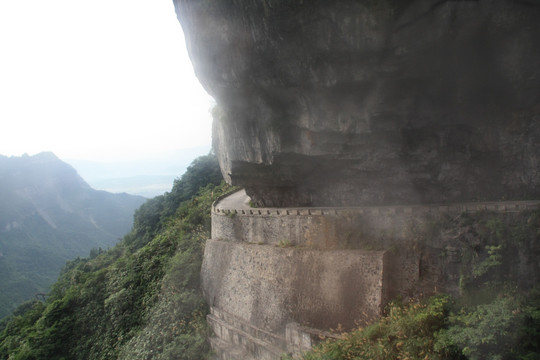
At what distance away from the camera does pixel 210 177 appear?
111ft

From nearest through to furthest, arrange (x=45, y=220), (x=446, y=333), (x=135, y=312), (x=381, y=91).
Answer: (x=446, y=333), (x=381, y=91), (x=135, y=312), (x=45, y=220)

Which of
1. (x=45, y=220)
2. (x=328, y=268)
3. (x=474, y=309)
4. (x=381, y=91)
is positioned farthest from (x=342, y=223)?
(x=45, y=220)

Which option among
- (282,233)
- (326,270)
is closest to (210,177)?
(282,233)

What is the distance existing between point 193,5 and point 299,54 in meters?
3.52

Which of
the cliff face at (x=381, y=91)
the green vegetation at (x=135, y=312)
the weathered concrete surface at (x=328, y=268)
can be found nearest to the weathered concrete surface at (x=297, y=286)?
the weathered concrete surface at (x=328, y=268)

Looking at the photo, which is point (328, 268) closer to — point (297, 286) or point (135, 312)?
point (297, 286)

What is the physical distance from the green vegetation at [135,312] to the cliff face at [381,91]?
6.32 m

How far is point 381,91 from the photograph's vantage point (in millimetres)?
9797

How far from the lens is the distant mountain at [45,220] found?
42875 mm

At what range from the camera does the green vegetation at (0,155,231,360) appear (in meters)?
13.8

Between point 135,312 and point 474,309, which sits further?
point 135,312

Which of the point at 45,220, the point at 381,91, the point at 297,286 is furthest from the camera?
the point at 45,220

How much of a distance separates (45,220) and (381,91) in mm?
66004

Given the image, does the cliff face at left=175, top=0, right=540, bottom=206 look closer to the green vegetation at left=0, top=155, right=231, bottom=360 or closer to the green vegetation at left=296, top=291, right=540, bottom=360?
the green vegetation at left=296, top=291, right=540, bottom=360
